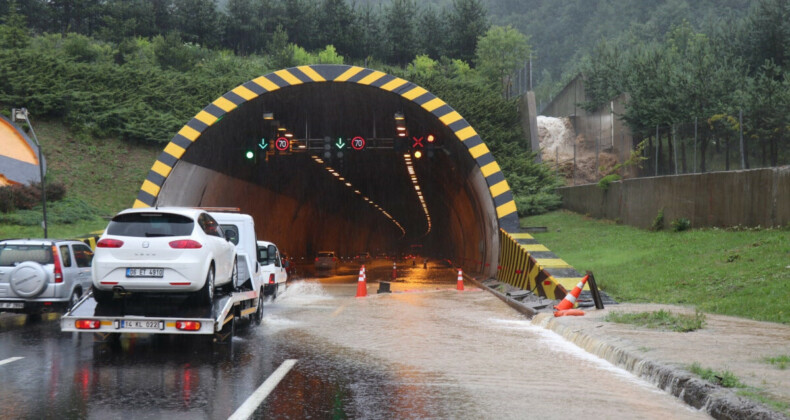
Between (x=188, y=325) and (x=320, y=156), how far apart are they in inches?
1205

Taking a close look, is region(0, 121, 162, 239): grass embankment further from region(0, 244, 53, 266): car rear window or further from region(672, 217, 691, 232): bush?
region(672, 217, 691, 232): bush

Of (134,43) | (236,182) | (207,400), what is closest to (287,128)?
(236,182)

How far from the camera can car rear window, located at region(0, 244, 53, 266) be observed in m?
16.9

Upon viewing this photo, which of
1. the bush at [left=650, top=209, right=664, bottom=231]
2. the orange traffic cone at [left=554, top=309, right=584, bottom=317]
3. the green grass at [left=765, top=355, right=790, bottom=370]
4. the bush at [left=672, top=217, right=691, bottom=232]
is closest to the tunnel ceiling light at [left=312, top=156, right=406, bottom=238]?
the bush at [left=650, top=209, right=664, bottom=231]

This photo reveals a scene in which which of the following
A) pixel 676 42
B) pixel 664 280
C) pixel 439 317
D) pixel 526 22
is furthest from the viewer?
pixel 526 22

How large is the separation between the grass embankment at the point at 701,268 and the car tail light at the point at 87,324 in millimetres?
10518

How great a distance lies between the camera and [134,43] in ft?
274

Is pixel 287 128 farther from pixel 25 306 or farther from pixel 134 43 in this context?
pixel 134 43

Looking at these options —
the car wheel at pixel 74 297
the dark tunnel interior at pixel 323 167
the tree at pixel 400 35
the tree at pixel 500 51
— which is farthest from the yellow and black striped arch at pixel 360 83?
the tree at pixel 400 35

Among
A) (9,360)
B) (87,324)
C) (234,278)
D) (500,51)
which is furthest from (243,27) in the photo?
(9,360)

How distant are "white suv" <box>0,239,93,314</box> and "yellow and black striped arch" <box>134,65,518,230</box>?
30.4ft

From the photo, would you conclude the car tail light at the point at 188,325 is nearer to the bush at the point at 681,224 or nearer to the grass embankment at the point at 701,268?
the grass embankment at the point at 701,268

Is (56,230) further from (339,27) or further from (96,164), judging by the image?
(339,27)

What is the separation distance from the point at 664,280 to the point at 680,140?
43.9 ft
